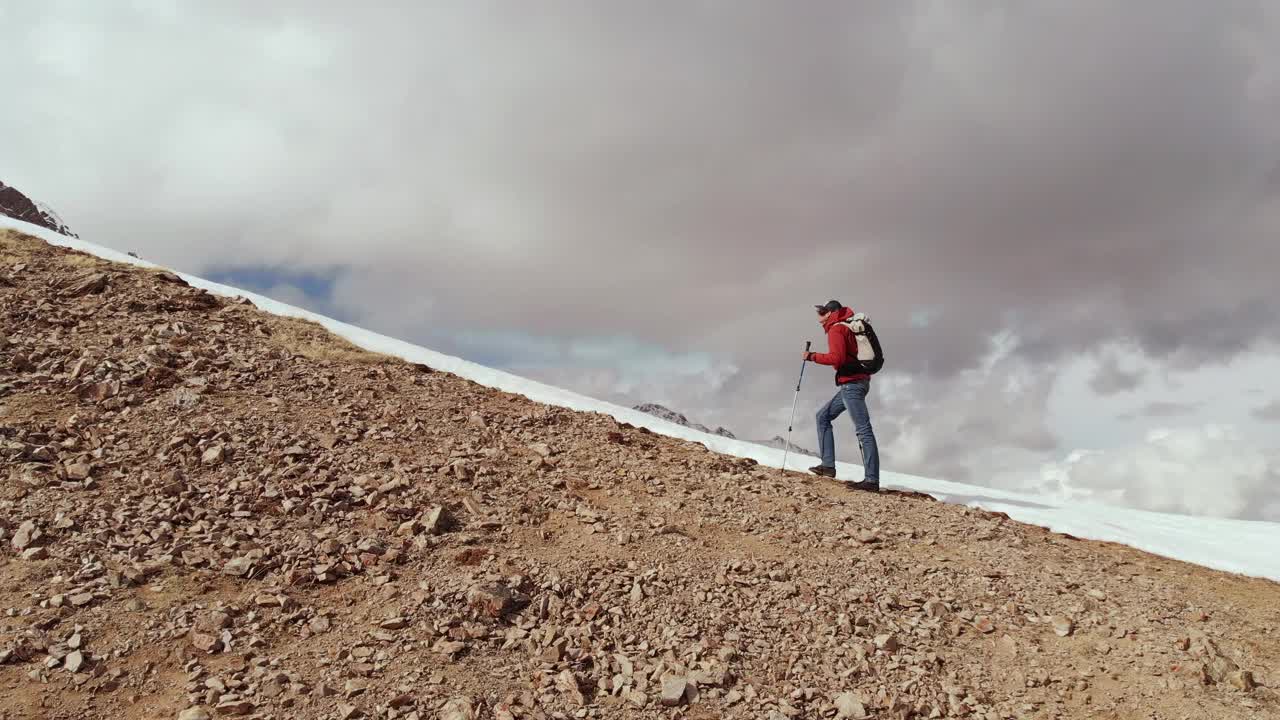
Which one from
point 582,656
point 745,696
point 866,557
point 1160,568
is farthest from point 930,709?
point 1160,568

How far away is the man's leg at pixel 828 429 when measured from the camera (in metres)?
12.2

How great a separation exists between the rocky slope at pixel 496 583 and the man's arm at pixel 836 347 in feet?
6.53

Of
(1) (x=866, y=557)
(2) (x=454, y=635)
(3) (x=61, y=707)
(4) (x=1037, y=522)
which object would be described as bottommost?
(3) (x=61, y=707)

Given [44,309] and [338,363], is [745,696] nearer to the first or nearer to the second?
[338,363]

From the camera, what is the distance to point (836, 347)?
38.5 ft

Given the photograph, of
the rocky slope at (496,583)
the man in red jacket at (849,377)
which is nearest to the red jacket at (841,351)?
the man in red jacket at (849,377)

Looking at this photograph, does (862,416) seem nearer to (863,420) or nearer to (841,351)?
(863,420)

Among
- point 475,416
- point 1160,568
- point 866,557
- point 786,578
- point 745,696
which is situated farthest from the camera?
point 475,416

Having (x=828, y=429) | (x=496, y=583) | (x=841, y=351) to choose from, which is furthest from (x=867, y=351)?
(x=496, y=583)

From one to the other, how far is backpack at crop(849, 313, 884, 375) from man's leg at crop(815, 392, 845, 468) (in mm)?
726

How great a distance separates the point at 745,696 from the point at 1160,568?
23.9 feet

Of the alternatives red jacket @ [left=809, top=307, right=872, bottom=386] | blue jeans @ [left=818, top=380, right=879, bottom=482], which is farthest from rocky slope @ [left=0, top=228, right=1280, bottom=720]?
red jacket @ [left=809, top=307, right=872, bottom=386]

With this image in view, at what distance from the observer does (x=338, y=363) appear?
13.5m

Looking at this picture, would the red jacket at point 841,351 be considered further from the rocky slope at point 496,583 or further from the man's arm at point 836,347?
the rocky slope at point 496,583
